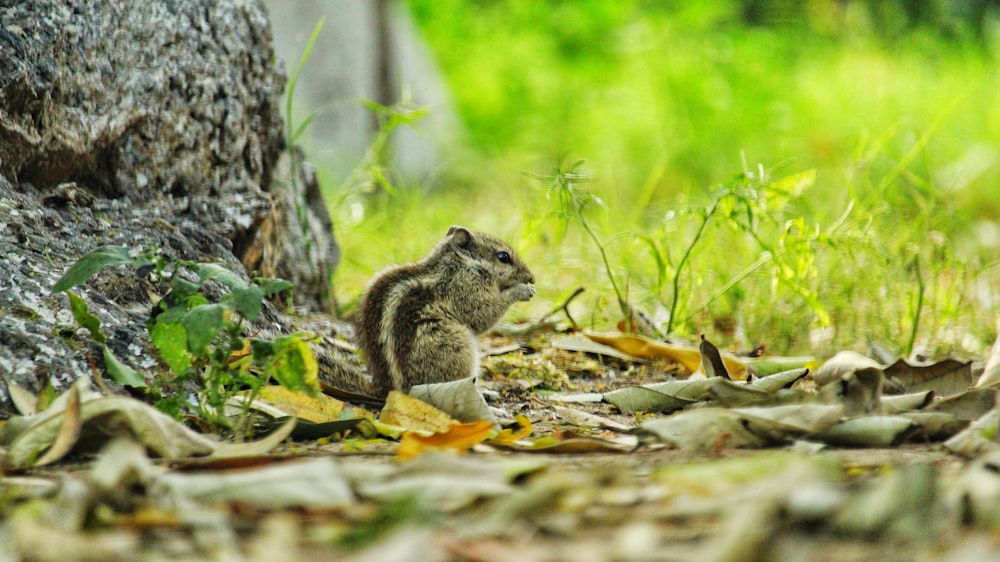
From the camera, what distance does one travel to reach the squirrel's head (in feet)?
12.6

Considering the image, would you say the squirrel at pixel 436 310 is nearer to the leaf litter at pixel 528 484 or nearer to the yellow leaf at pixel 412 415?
the yellow leaf at pixel 412 415

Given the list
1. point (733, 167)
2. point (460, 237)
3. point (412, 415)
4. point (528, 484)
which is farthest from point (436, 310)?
point (733, 167)

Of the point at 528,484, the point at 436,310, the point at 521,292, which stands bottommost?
the point at 528,484

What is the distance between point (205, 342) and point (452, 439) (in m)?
0.58

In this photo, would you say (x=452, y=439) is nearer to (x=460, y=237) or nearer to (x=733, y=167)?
(x=460, y=237)

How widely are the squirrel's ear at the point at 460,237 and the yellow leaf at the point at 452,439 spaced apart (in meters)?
1.58

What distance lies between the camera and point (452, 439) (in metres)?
2.29

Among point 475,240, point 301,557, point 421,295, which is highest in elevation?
point 475,240

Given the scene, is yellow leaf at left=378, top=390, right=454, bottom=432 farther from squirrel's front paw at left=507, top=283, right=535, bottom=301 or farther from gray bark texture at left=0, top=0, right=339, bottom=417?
squirrel's front paw at left=507, top=283, right=535, bottom=301

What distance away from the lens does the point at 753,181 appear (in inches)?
146

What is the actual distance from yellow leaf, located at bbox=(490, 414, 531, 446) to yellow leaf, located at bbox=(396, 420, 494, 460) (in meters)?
0.04

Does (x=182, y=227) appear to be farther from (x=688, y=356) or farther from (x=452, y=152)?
(x=452, y=152)

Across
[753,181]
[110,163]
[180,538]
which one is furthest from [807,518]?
[110,163]

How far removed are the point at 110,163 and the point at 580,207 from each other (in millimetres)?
1599
